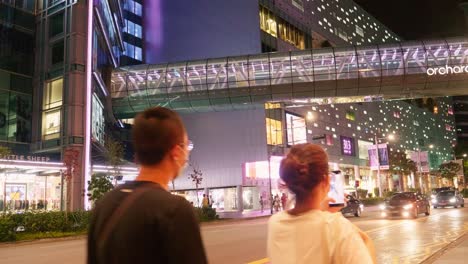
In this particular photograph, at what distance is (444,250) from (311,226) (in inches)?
400

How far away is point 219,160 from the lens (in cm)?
4972

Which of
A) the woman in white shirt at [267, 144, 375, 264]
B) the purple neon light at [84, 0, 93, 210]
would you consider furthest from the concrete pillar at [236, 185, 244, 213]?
the woman in white shirt at [267, 144, 375, 264]

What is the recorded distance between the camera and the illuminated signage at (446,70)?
1407 inches

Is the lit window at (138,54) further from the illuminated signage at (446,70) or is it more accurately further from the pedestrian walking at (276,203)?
the illuminated signage at (446,70)

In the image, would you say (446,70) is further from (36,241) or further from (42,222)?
(36,241)

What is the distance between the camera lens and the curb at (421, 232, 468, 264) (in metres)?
9.83

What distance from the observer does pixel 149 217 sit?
6.26 feet

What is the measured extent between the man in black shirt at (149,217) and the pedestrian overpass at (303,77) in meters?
35.7

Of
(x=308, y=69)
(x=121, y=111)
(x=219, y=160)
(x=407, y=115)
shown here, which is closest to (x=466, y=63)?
(x=308, y=69)

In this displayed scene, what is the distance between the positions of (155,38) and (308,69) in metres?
25.8

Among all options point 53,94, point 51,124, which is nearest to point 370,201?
point 51,124

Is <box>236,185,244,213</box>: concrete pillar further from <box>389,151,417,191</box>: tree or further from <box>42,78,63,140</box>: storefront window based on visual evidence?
<box>389,151,417,191</box>: tree

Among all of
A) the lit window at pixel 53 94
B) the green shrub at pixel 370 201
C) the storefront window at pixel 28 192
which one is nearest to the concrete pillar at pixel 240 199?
the green shrub at pixel 370 201

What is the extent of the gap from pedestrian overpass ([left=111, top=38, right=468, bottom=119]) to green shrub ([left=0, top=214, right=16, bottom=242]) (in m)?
20.0
